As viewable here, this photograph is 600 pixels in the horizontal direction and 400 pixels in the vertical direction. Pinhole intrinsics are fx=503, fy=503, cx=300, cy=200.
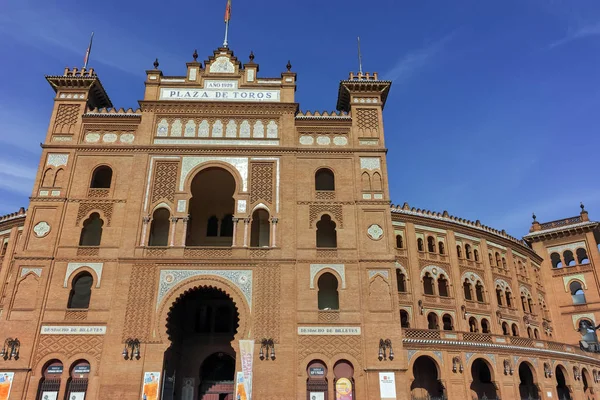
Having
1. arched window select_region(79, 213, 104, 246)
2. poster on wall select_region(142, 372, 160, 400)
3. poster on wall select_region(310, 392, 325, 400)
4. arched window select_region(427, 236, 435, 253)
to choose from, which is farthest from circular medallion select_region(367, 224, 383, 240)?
arched window select_region(79, 213, 104, 246)

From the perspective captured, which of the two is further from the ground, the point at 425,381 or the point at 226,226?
the point at 226,226

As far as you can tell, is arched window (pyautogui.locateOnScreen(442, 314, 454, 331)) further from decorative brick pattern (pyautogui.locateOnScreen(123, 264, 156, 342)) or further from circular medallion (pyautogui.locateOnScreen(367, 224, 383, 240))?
decorative brick pattern (pyautogui.locateOnScreen(123, 264, 156, 342))

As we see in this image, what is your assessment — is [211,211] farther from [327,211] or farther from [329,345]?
[329,345]

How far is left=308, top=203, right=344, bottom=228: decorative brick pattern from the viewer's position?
86.6 feet

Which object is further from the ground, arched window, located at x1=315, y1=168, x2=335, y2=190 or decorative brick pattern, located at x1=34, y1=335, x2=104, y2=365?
arched window, located at x1=315, y1=168, x2=335, y2=190

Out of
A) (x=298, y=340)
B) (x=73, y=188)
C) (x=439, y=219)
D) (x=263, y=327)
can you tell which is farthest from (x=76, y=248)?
(x=439, y=219)

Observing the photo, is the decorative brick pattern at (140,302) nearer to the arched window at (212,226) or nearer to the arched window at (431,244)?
the arched window at (212,226)

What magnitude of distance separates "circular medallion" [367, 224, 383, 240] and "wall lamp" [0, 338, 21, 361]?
57.3ft

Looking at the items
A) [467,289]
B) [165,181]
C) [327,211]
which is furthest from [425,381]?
[165,181]

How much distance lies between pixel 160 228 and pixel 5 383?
33.8 ft

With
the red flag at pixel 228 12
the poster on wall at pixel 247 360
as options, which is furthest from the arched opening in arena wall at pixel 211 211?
the red flag at pixel 228 12

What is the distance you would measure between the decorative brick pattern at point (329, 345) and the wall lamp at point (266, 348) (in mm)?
1262

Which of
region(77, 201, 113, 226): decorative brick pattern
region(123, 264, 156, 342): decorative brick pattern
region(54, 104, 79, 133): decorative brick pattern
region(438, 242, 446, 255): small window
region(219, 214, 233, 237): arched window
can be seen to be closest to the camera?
region(123, 264, 156, 342): decorative brick pattern

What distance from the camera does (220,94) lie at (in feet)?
95.7
